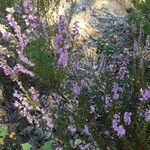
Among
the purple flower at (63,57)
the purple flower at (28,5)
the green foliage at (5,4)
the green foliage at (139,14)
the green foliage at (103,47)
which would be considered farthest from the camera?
the green foliage at (139,14)

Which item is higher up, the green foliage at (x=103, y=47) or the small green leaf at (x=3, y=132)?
the green foliage at (x=103, y=47)

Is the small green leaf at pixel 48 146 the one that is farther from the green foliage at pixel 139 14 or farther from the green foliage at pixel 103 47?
the green foliage at pixel 139 14

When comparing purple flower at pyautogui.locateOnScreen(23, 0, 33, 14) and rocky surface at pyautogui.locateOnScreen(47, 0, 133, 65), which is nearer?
purple flower at pyautogui.locateOnScreen(23, 0, 33, 14)

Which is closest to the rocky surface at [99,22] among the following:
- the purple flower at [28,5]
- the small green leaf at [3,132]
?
the purple flower at [28,5]

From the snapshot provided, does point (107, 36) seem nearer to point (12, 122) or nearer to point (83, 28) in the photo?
point (83, 28)

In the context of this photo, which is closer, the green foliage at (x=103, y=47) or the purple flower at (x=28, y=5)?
the purple flower at (x=28, y=5)

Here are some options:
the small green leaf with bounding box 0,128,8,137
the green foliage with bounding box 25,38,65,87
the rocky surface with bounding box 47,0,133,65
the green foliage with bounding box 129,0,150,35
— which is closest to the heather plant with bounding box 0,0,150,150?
the green foliage with bounding box 25,38,65,87

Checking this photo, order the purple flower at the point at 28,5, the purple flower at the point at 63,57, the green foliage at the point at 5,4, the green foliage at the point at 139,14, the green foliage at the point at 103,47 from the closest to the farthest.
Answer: the purple flower at the point at 63,57, the purple flower at the point at 28,5, the green foliage at the point at 5,4, the green foliage at the point at 103,47, the green foliage at the point at 139,14

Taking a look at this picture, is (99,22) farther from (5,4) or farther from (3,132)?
(3,132)

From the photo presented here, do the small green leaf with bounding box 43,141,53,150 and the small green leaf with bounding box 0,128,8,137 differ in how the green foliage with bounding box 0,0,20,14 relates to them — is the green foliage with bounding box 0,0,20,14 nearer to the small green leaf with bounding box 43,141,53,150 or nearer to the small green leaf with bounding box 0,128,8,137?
the small green leaf with bounding box 0,128,8,137
